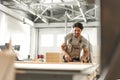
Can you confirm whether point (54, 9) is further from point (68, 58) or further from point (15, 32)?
point (68, 58)

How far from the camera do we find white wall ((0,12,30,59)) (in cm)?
653

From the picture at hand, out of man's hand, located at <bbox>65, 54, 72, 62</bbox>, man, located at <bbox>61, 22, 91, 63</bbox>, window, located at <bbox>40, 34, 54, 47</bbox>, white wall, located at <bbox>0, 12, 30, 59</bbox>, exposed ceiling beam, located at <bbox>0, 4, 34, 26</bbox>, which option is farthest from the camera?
window, located at <bbox>40, 34, 54, 47</bbox>

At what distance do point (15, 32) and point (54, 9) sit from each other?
1.56 meters

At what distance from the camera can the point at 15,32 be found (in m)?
7.46

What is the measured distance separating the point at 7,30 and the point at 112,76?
6619mm

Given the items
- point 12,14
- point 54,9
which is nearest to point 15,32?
point 12,14

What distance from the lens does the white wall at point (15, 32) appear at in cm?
653

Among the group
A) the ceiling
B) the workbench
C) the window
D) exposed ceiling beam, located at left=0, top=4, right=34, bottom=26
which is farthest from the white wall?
the workbench

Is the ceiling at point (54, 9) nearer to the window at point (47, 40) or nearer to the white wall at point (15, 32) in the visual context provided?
the white wall at point (15, 32)

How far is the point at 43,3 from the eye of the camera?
6.53 metres

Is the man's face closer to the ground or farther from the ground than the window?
farther from the ground

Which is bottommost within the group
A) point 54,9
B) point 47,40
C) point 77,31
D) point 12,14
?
point 47,40

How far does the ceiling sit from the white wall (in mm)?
373

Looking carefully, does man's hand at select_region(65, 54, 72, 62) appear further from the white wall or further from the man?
the white wall
